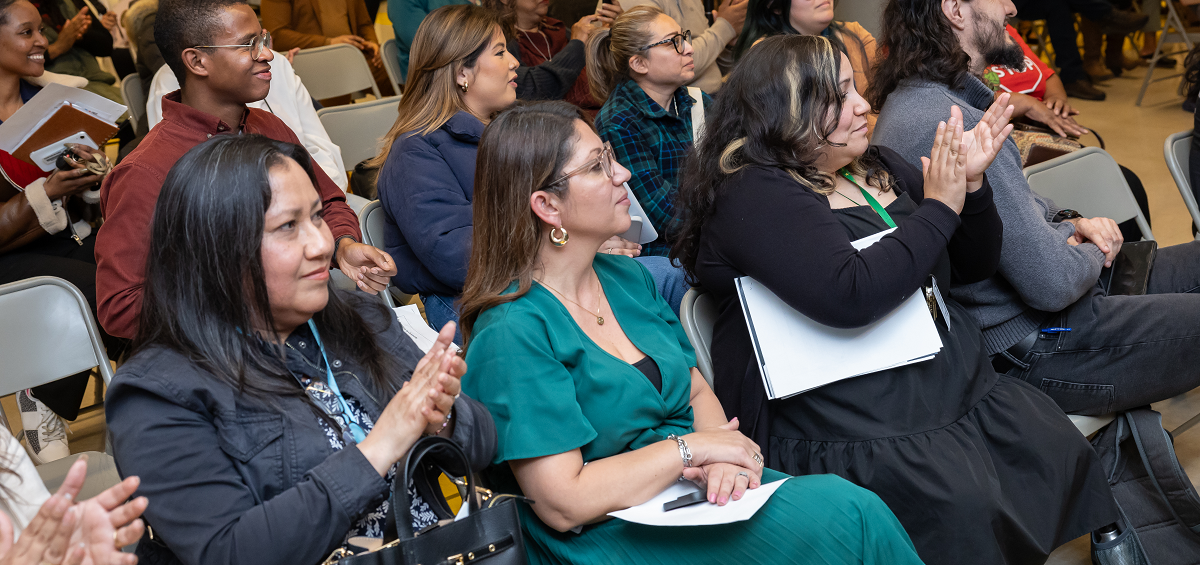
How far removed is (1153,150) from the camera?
5.13 meters

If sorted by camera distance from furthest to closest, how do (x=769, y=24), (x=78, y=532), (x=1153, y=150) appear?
(x=1153, y=150) → (x=769, y=24) → (x=78, y=532)

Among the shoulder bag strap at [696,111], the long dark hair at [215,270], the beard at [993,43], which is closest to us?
the long dark hair at [215,270]

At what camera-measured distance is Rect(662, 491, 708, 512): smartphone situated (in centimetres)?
140

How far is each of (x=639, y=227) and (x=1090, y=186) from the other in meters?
1.34

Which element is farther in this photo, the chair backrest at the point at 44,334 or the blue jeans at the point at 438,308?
the blue jeans at the point at 438,308

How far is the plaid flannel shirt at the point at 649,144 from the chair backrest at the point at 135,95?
2.40 meters

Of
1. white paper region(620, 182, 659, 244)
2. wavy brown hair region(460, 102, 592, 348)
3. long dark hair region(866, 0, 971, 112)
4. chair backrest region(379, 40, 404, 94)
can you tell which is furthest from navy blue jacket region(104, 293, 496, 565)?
chair backrest region(379, 40, 404, 94)

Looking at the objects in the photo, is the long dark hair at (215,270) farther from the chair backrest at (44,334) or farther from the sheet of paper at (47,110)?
the sheet of paper at (47,110)

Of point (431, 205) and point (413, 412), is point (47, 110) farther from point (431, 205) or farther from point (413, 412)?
point (413, 412)

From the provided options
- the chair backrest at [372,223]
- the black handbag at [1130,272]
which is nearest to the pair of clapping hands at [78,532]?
the chair backrest at [372,223]

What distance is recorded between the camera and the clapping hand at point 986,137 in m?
1.65

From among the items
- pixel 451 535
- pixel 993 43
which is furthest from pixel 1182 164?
pixel 451 535

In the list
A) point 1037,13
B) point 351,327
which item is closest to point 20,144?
point 351,327

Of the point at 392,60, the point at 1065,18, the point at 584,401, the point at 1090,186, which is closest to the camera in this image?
the point at 584,401
